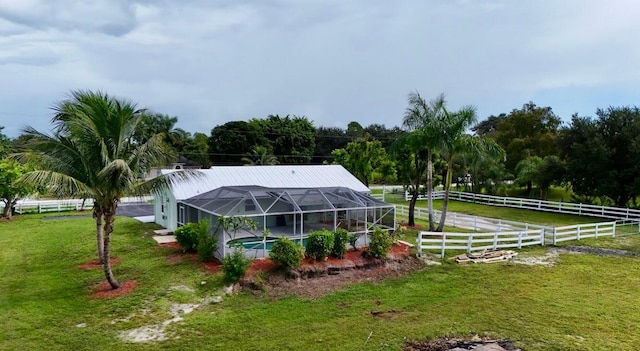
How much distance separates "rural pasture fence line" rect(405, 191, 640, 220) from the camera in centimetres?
2489

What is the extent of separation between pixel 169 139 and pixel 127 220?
101 feet

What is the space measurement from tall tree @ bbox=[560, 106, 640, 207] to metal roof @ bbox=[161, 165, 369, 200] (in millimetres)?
15516

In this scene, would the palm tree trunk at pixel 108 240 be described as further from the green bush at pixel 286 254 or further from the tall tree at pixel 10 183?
the tall tree at pixel 10 183

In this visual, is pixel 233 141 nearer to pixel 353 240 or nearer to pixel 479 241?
pixel 353 240

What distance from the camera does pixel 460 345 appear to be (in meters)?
8.23

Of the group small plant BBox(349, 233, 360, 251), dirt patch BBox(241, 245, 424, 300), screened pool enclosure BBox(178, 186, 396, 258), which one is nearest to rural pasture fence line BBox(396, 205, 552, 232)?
screened pool enclosure BBox(178, 186, 396, 258)

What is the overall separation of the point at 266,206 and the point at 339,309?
9.22m

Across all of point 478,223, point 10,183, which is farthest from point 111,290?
point 478,223

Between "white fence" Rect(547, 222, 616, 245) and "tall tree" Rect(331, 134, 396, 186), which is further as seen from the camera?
"tall tree" Rect(331, 134, 396, 186)

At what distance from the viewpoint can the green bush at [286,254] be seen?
1255 centimetres

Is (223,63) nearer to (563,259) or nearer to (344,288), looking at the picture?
(344,288)

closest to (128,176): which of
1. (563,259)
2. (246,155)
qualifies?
(563,259)

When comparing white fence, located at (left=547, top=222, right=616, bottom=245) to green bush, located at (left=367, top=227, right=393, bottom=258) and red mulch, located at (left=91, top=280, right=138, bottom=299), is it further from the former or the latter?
red mulch, located at (left=91, top=280, right=138, bottom=299)

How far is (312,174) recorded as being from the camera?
22.8 meters
